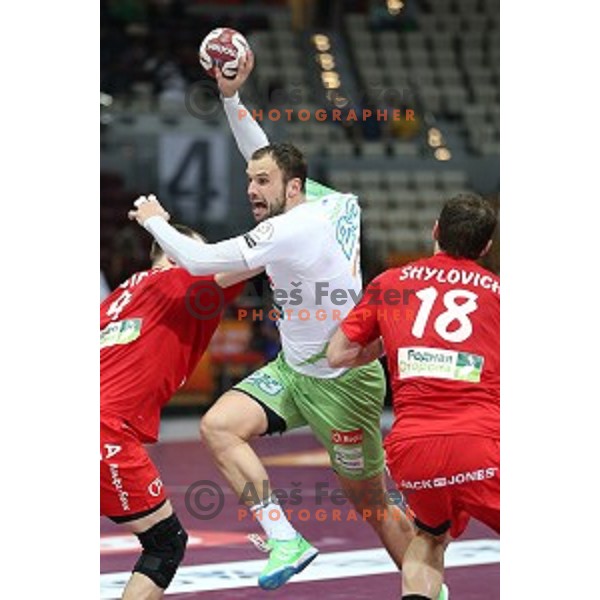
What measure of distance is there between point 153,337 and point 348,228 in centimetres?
105

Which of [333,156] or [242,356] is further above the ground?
[333,156]

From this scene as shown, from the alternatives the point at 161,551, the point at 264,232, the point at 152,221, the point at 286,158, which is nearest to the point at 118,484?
the point at 161,551

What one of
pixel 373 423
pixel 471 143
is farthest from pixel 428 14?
pixel 373 423

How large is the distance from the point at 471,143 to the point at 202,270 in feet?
54.1

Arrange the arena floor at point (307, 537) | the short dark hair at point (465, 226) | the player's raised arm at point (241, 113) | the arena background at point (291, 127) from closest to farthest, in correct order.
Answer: the short dark hair at point (465, 226)
the player's raised arm at point (241, 113)
the arena floor at point (307, 537)
the arena background at point (291, 127)

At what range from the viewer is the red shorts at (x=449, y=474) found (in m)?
5.65

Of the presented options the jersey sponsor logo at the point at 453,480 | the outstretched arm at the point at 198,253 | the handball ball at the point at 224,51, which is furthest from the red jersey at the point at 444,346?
the handball ball at the point at 224,51

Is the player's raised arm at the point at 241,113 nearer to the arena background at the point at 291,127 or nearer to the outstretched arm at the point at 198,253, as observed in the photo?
the outstretched arm at the point at 198,253

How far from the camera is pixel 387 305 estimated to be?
19.3 ft

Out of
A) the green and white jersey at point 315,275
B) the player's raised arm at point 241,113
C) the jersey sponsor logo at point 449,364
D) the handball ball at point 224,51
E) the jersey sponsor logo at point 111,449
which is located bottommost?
the jersey sponsor logo at point 111,449

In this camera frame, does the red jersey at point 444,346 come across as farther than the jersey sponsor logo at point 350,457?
No

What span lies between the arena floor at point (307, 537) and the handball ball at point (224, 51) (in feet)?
8.19

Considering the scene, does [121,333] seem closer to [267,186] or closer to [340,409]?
[267,186]
